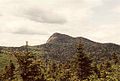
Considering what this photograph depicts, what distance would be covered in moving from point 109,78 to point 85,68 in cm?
1125

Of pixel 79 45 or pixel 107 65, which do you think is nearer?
pixel 79 45

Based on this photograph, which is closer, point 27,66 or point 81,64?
point 27,66

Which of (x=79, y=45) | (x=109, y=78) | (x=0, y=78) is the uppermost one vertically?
(x=79, y=45)

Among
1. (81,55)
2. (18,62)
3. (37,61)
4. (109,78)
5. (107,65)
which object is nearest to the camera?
(109,78)

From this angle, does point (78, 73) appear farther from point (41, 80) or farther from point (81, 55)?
point (41, 80)

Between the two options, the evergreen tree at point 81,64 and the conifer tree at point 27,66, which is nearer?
the conifer tree at point 27,66

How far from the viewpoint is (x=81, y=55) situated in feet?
155

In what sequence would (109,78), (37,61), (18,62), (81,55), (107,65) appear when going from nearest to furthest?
1. (109,78)
2. (18,62)
3. (37,61)
4. (81,55)
5. (107,65)

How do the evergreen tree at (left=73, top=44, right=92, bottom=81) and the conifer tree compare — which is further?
the evergreen tree at (left=73, top=44, right=92, bottom=81)

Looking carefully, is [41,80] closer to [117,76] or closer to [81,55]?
[81,55]

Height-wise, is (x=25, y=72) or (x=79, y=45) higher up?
(x=79, y=45)

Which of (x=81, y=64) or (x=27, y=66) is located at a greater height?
(x=27, y=66)

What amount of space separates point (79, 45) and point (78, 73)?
4709 millimetres

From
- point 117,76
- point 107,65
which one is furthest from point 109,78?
point 107,65
